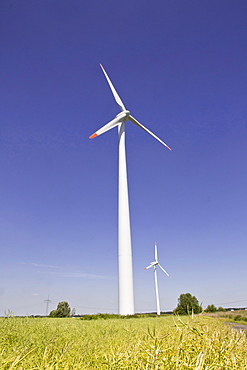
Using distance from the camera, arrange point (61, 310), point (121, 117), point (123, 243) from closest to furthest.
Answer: point (123, 243)
point (121, 117)
point (61, 310)

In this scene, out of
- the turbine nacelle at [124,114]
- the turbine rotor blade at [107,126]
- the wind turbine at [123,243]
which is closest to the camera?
the turbine rotor blade at [107,126]

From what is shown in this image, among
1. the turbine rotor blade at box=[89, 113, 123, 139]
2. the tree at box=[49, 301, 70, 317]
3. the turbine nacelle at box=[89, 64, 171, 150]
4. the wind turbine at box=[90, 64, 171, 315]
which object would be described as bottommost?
the tree at box=[49, 301, 70, 317]

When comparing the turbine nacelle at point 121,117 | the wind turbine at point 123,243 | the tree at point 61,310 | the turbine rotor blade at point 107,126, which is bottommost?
the tree at point 61,310

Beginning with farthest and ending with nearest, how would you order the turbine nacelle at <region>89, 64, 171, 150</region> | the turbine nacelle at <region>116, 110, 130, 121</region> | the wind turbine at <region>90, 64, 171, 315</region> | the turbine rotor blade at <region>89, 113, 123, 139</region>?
the turbine nacelle at <region>116, 110, 130, 121</region> < the turbine nacelle at <region>89, 64, 171, 150</region> < the wind turbine at <region>90, 64, 171, 315</region> < the turbine rotor blade at <region>89, 113, 123, 139</region>

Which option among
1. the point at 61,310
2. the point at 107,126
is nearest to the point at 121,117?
the point at 107,126

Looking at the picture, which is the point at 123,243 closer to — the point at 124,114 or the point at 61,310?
the point at 61,310

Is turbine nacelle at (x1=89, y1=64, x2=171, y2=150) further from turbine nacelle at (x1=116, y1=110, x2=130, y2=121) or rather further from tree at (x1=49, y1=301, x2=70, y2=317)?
tree at (x1=49, y1=301, x2=70, y2=317)

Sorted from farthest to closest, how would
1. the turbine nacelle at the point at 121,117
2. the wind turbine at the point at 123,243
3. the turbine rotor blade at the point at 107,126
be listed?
1. the turbine nacelle at the point at 121,117
2. the wind turbine at the point at 123,243
3. the turbine rotor blade at the point at 107,126

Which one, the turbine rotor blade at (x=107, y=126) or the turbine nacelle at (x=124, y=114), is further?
the turbine nacelle at (x=124, y=114)

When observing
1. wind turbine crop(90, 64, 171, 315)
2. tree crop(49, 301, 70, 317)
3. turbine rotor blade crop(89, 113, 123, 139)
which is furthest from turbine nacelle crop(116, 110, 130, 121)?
tree crop(49, 301, 70, 317)

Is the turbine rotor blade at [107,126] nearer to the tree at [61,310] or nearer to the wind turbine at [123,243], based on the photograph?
the wind turbine at [123,243]

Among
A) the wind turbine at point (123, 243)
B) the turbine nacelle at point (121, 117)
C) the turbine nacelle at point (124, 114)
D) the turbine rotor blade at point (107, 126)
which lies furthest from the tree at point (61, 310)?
the turbine nacelle at point (124, 114)

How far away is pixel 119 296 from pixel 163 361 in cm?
3501

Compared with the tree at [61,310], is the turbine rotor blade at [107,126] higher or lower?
higher
